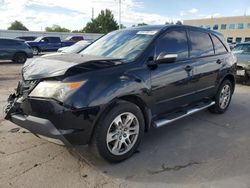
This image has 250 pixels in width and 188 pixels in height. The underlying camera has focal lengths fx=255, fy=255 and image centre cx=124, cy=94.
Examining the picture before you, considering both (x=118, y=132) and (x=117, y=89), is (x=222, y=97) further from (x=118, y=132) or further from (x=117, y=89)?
(x=117, y=89)

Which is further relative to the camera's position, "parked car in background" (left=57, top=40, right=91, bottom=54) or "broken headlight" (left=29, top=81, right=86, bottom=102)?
"parked car in background" (left=57, top=40, right=91, bottom=54)

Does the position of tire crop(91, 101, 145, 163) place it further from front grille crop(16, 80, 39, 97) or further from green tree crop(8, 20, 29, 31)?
green tree crop(8, 20, 29, 31)

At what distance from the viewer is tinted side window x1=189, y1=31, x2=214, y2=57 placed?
15.2 ft

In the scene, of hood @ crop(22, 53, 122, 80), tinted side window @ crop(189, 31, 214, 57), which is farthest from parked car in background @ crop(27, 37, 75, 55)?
hood @ crop(22, 53, 122, 80)

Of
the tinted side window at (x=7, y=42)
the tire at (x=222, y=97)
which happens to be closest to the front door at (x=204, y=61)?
the tire at (x=222, y=97)

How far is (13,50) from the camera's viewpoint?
16.1 metres

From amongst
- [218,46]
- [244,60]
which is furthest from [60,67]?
[244,60]

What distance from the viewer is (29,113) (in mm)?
3139

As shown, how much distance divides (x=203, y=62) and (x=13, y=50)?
46.9 feet

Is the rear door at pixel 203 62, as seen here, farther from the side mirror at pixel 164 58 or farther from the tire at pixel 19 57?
the tire at pixel 19 57

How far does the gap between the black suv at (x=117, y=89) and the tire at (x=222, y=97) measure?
73cm

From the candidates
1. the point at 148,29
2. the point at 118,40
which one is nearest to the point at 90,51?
the point at 118,40

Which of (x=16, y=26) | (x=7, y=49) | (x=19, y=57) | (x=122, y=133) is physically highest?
(x=16, y=26)

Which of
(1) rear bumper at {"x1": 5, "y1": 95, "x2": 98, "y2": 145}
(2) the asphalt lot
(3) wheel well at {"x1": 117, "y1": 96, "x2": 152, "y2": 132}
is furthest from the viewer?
(3) wheel well at {"x1": 117, "y1": 96, "x2": 152, "y2": 132}
